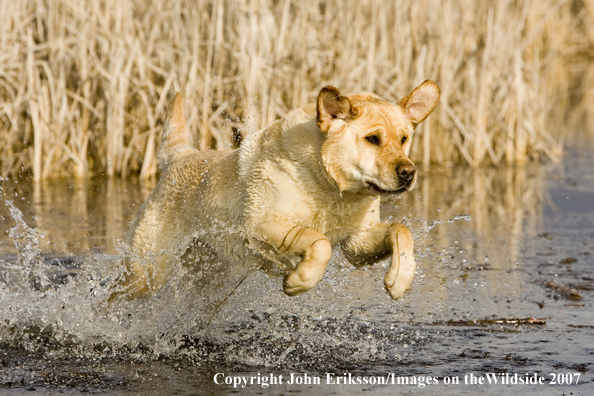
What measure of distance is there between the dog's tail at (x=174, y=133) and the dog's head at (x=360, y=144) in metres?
1.48

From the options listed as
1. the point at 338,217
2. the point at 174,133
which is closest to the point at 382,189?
the point at 338,217

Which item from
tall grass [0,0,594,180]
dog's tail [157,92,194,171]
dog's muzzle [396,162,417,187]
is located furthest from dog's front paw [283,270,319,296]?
tall grass [0,0,594,180]

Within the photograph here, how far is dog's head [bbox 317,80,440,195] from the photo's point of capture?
3934 mm

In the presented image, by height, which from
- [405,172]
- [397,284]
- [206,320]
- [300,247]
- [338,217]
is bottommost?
[206,320]

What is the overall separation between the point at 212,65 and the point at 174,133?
150 inches

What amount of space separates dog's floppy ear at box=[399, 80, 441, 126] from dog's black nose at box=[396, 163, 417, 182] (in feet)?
1.88

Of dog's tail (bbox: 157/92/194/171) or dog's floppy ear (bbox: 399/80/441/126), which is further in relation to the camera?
dog's tail (bbox: 157/92/194/171)

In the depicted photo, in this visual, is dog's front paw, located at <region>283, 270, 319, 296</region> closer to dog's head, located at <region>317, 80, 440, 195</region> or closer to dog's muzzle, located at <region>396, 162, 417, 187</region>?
dog's head, located at <region>317, 80, 440, 195</region>

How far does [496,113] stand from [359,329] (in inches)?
246

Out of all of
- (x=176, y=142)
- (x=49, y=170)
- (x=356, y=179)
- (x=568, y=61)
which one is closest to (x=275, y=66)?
(x=49, y=170)

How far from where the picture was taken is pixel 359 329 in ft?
15.4

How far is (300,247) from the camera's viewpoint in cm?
398

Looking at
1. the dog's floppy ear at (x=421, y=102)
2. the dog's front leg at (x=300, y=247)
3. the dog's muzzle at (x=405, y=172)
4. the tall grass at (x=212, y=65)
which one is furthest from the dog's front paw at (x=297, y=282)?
the tall grass at (x=212, y=65)

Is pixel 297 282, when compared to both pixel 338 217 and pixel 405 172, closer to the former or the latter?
pixel 338 217
